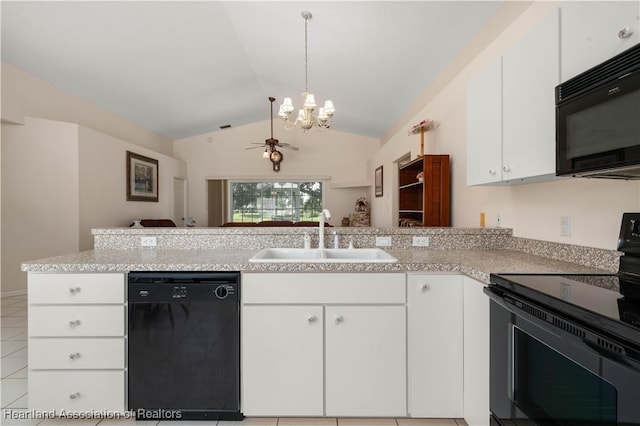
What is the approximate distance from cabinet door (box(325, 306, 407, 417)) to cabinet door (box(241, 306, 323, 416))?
2.6 inches

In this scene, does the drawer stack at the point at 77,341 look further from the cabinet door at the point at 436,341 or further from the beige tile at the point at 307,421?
the cabinet door at the point at 436,341

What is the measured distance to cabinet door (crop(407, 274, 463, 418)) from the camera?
61.7 inches

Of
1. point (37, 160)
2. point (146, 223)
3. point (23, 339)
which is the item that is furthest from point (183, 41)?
point (23, 339)

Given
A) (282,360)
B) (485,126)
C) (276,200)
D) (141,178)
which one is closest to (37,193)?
(141,178)

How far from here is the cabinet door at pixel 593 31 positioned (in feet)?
3.38

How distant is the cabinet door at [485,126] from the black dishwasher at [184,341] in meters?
1.47

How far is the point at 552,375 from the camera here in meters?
0.94

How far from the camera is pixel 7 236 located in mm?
3867

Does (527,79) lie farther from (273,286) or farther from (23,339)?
(23,339)

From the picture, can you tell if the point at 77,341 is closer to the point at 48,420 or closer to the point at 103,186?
the point at 48,420

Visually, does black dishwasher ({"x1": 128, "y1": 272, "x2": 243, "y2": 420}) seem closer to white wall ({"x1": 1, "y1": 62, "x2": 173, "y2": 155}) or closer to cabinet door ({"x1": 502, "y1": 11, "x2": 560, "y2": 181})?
cabinet door ({"x1": 502, "y1": 11, "x2": 560, "y2": 181})

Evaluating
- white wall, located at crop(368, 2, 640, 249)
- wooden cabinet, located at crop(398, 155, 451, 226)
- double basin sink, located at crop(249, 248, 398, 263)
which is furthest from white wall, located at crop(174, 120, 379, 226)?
double basin sink, located at crop(249, 248, 398, 263)

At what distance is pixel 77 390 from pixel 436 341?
1.80 metres

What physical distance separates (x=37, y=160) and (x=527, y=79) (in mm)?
5255
